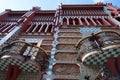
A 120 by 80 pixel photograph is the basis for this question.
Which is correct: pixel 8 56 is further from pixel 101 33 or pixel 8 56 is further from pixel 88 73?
pixel 101 33

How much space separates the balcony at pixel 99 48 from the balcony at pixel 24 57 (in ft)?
5.24

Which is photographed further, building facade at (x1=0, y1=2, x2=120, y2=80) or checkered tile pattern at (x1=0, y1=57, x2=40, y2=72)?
checkered tile pattern at (x1=0, y1=57, x2=40, y2=72)

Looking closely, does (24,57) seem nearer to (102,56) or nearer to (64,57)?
(64,57)

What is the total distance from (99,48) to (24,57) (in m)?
2.95

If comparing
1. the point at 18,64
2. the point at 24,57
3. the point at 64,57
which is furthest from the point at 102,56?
the point at 18,64

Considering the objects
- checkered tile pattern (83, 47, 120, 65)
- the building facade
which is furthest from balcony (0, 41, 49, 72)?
checkered tile pattern (83, 47, 120, 65)

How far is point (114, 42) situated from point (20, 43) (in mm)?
4016

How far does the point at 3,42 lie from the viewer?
9695mm

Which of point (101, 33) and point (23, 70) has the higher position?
point (101, 33)

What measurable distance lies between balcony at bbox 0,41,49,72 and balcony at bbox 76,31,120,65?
5.24 ft

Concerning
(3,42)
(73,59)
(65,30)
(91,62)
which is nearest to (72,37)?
(65,30)

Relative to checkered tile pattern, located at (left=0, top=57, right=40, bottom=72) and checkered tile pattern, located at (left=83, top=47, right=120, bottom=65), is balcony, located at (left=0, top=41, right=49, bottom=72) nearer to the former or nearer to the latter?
checkered tile pattern, located at (left=0, top=57, right=40, bottom=72)

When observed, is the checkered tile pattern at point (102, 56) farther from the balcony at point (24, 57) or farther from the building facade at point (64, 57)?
the balcony at point (24, 57)

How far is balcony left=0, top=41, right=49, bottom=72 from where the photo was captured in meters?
7.87
